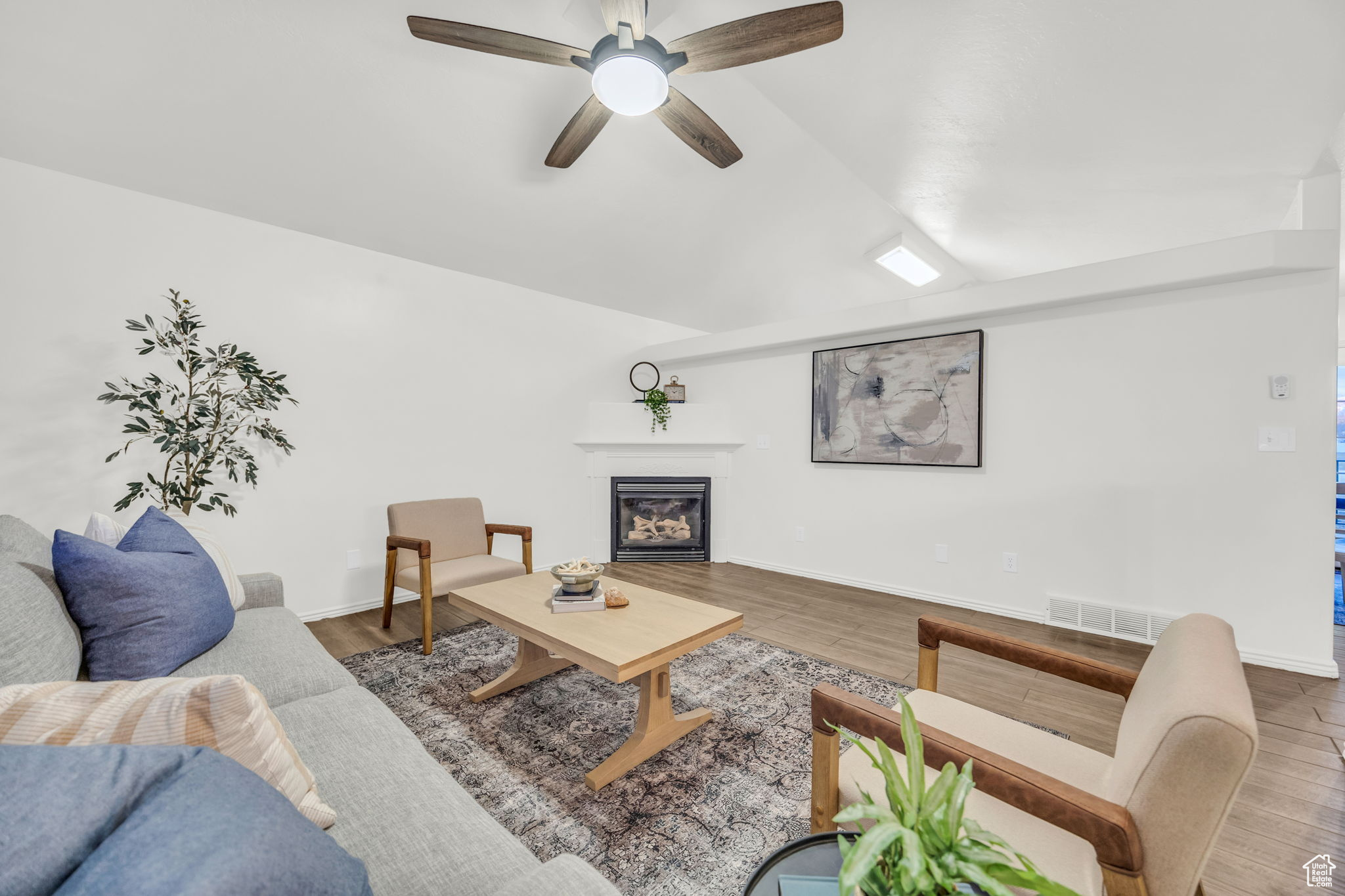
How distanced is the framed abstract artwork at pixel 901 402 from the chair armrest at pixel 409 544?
115 inches

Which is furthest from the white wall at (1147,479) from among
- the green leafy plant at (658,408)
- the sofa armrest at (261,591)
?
the sofa armrest at (261,591)

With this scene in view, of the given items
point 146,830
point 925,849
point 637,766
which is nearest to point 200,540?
point 637,766

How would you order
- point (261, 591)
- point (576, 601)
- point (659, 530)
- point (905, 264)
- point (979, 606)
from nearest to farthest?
1. point (576, 601)
2. point (261, 591)
3. point (979, 606)
4. point (905, 264)
5. point (659, 530)

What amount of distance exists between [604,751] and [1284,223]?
4542mm

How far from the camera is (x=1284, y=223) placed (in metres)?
2.94

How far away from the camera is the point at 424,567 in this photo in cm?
283

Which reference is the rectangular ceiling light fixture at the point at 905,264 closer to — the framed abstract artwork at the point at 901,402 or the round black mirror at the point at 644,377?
the framed abstract artwork at the point at 901,402

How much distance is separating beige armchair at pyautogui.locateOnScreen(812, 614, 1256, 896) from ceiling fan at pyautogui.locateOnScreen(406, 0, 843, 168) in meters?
1.95

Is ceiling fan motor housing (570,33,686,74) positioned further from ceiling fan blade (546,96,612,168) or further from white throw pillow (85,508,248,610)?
white throw pillow (85,508,248,610)

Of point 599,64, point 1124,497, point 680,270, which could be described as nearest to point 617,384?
point 680,270

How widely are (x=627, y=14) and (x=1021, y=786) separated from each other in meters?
2.34

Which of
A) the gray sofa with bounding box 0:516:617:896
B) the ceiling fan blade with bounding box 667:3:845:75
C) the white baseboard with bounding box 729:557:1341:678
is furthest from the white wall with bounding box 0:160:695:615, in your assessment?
the ceiling fan blade with bounding box 667:3:845:75

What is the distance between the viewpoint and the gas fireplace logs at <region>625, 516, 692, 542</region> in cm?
493

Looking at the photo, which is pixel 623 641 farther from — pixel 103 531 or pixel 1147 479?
pixel 1147 479
